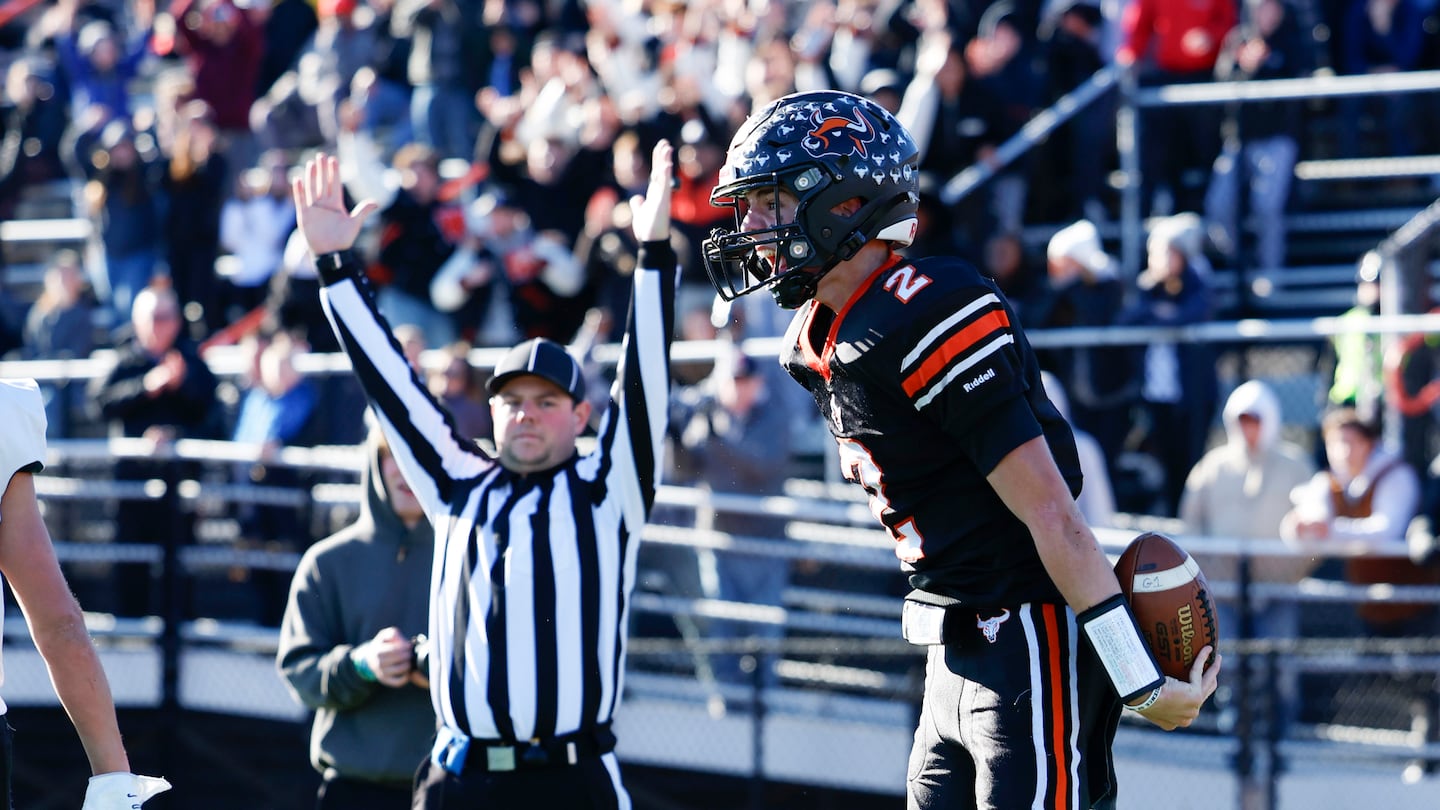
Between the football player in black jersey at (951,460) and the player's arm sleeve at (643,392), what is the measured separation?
1.13 meters

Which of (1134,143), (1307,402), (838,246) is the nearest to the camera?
(838,246)

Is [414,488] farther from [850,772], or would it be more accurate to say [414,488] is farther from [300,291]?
[300,291]

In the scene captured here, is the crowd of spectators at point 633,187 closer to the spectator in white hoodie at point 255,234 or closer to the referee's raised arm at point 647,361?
the spectator in white hoodie at point 255,234

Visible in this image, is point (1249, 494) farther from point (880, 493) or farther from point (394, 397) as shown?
point (880, 493)

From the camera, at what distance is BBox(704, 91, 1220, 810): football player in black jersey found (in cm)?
327

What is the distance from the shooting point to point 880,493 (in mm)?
3525

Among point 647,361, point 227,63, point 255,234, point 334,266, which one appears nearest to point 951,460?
point 647,361

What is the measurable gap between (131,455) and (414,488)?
440 cm

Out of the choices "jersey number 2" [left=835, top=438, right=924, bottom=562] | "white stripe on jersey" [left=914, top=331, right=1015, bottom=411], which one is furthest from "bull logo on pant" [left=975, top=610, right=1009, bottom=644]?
"white stripe on jersey" [left=914, top=331, right=1015, bottom=411]

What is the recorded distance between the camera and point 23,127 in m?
13.6

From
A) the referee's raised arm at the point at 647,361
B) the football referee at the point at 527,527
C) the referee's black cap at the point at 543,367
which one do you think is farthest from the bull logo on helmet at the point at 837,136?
the referee's black cap at the point at 543,367

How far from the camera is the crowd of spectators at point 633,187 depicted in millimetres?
8422

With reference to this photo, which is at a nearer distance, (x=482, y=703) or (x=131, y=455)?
(x=482, y=703)

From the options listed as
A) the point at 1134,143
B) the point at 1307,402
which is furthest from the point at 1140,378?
the point at 1134,143
